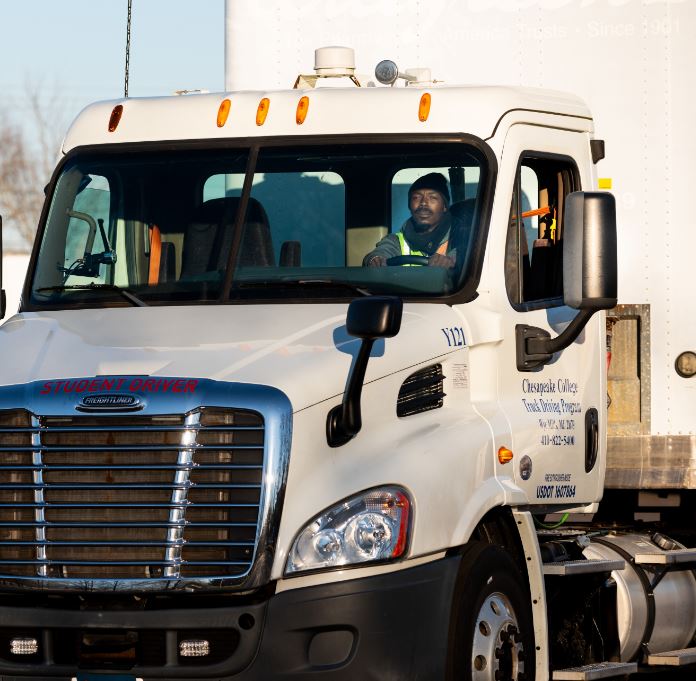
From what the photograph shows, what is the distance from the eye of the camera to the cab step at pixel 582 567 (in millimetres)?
7672

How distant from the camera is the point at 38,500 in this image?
6219mm

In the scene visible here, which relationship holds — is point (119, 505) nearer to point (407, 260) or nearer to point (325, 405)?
point (325, 405)

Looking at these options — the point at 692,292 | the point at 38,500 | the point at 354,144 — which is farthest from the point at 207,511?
the point at 692,292

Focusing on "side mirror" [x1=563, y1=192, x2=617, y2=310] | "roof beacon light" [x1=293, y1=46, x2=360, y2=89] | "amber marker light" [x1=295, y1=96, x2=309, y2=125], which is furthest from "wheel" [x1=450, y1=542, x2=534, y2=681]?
"roof beacon light" [x1=293, y1=46, x2=360, y2=89]

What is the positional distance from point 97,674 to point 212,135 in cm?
263

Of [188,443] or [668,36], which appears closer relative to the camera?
[188,443]

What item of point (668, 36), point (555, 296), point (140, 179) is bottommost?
point (555, 296)

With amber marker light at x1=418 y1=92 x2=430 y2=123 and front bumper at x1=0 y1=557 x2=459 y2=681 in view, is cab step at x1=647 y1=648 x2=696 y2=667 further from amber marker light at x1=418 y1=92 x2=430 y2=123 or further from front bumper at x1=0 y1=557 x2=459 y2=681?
amber marker light at x1=418 y1=92 x2=430 y2=123

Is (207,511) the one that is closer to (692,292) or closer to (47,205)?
(47,205)

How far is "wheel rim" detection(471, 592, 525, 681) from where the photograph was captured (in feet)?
21.7

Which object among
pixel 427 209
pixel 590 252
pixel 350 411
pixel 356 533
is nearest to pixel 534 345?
pixel 590 252

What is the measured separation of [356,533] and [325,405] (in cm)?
49

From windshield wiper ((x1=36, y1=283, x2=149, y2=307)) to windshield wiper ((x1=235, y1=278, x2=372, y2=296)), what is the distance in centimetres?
42

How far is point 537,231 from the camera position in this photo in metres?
7.68
